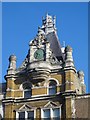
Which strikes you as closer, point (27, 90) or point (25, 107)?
point (25, 107)

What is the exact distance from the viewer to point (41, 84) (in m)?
39.3

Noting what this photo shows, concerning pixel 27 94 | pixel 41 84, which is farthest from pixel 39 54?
pixel 27 94

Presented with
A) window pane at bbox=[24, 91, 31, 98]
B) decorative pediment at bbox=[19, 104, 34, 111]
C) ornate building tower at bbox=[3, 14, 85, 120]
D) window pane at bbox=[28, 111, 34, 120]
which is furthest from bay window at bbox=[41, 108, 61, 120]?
window pane at bbox=[24, 91, 31, 98]

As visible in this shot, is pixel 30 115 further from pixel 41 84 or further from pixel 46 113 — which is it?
pixel 41 84

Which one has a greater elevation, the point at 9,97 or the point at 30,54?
the point at 30,54

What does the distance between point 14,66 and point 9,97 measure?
3.19m

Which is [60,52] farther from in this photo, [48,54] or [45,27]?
[45,27]

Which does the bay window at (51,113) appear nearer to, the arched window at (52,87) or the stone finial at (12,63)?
the arched window at (52,87)

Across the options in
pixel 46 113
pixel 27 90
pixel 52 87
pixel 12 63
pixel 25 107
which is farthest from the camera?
pixel 12 63

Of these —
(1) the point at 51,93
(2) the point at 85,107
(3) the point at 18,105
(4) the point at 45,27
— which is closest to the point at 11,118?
(3) the point at 18,105

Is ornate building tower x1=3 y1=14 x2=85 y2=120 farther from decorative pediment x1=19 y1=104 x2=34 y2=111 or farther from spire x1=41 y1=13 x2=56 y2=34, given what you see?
spire x1=41 y1=13 x2=56 y2=34

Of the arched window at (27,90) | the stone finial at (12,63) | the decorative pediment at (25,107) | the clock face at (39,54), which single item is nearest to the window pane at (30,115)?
the decorative pediment at (25,107)

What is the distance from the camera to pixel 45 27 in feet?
151

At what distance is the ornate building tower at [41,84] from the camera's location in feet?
125
